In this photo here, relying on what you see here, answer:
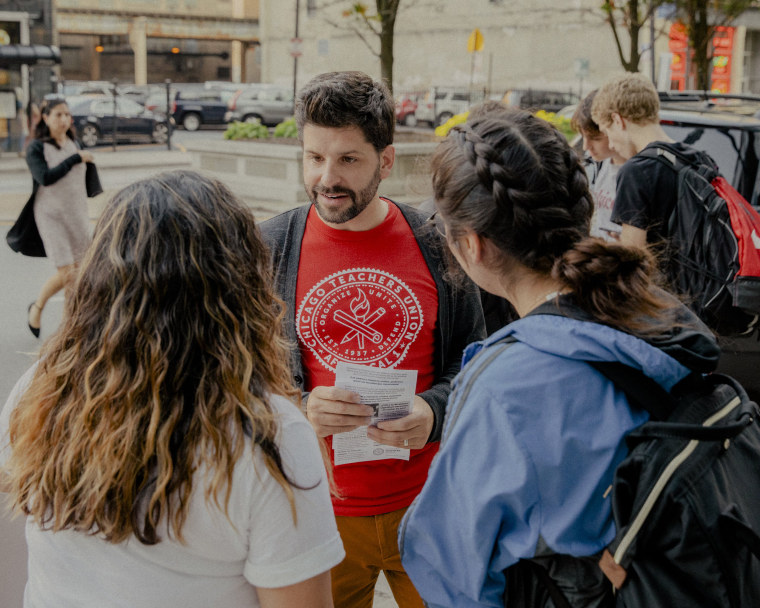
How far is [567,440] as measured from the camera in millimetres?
1395

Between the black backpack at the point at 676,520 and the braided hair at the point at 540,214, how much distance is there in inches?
6.9

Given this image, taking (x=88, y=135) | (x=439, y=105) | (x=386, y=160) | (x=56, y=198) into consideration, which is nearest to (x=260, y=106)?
(x=439, y=105)

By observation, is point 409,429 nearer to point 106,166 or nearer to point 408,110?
point 106,166

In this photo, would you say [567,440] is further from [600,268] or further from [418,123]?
[418,123]

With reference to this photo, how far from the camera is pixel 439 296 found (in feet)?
7.85

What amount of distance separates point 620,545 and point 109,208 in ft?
3.27

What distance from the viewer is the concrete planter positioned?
12.8 meters

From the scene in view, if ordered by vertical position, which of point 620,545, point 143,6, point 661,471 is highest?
point 143,6

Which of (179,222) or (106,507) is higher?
(179,222)

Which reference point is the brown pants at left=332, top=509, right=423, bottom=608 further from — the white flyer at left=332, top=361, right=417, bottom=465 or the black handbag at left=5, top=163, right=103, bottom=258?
the black handbag at left=5, top=163, right=103, bottom=258

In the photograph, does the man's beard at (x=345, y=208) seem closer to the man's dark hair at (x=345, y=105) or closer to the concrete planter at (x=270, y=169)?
the man's dark hair at (x=345, y=105)

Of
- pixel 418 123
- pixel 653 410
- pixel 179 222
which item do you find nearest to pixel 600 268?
pixel 653 410

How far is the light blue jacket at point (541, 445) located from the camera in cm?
140

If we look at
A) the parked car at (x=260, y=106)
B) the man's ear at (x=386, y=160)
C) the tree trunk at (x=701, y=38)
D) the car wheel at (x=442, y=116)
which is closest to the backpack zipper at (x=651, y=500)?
the man's ear at (x=386, y=160)
